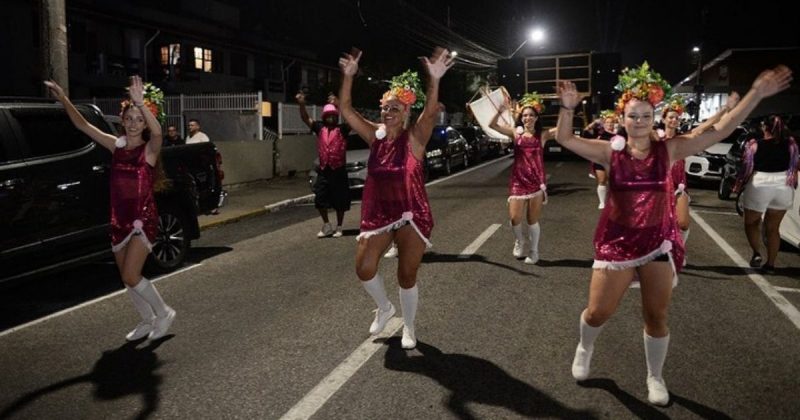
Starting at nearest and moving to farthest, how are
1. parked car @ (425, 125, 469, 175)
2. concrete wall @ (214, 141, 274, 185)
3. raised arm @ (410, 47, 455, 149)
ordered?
1. raised arm @ (410, 47, 455, 149)
2. concrete wall @ (214, 141, 274, 185)
3. parked car @ (425, 125, 469, 175)

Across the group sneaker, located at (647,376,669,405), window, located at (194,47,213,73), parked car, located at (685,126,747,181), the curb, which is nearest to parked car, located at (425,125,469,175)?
the curb

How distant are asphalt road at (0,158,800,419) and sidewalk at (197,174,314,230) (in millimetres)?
3499

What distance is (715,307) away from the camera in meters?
5.81

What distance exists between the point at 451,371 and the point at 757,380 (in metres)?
2.03

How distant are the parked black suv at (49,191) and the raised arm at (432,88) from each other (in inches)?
151

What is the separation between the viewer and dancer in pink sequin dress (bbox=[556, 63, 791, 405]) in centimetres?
371

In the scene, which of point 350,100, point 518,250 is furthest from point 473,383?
point 518,250

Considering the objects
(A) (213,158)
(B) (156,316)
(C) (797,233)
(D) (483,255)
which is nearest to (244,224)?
(A) (213,158)

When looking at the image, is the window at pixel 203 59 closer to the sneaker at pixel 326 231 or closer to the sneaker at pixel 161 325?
the sneaker at pixel 326 231

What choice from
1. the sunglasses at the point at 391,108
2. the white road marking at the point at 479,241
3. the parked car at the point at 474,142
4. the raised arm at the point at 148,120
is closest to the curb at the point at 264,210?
the white road marking at the point at 479,241

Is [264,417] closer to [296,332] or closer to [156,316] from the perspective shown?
[296,332]

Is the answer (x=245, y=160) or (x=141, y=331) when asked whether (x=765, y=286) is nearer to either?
(x=141, y=331)

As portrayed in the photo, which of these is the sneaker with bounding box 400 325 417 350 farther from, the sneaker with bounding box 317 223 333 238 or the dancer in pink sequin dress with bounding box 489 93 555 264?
the sneaker with bounding box 317 223 333 238

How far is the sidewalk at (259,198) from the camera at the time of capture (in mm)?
11781
